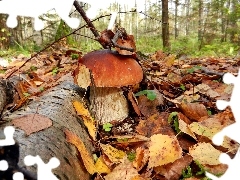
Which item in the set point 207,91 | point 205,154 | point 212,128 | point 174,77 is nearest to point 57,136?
point 205,154

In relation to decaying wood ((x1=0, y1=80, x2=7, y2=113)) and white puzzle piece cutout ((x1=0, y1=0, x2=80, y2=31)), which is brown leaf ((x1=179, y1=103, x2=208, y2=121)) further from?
decaying wood ((x1=0, y1=80, x2=7, y2=113))

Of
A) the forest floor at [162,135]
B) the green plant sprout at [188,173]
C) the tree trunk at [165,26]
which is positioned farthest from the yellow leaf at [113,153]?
the tree trunk at [165,26]

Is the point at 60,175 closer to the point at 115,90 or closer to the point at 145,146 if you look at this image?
the point at 145,146

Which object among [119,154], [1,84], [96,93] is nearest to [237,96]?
[119,154]

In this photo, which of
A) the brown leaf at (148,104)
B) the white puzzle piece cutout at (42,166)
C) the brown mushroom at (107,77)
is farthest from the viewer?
the brown leaf at (148,104)

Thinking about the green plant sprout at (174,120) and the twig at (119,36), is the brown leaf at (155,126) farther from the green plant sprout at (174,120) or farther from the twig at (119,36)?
the twig at (119,36)

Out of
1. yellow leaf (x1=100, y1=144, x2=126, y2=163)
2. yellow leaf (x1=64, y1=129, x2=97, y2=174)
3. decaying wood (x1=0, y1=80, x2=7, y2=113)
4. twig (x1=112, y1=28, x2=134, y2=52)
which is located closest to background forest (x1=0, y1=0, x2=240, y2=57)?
twig (x1=112, y1=28, x2=134, y2=52)

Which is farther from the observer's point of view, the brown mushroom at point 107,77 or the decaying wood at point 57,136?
the brown mushroom at point 107,77
